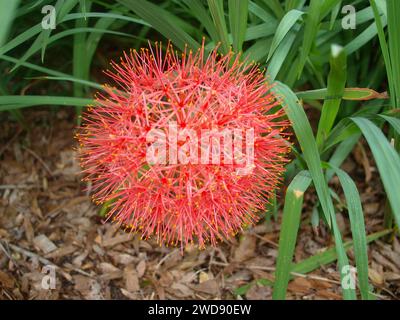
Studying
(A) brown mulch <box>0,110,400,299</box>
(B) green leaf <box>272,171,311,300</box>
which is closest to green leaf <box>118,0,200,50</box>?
(B) green leaf <box>272,171,311,300</box>

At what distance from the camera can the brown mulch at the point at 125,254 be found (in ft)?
4.61

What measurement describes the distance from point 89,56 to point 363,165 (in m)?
0.96

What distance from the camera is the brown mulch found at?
140 cm

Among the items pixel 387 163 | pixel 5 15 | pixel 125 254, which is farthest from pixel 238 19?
pixel 125 254

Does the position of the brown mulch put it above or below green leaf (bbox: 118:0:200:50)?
below

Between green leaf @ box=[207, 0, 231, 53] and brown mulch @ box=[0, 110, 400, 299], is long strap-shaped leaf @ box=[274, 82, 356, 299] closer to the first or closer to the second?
green leaf @ box=[207, 0, 231, 53]

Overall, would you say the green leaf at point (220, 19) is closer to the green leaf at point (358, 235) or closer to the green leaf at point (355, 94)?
the green leaf at point (355, 94)

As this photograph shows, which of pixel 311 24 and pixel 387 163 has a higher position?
pixel 311 24

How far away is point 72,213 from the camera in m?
1.57

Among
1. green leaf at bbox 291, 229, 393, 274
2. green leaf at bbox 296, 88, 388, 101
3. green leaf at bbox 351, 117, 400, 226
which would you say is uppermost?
green leaf at bbox 296, 88, 388, 101

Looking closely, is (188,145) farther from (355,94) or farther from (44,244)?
(44,244)

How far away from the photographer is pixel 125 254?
1489 millimetres

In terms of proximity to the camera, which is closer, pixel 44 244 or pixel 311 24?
pixel 311 24
